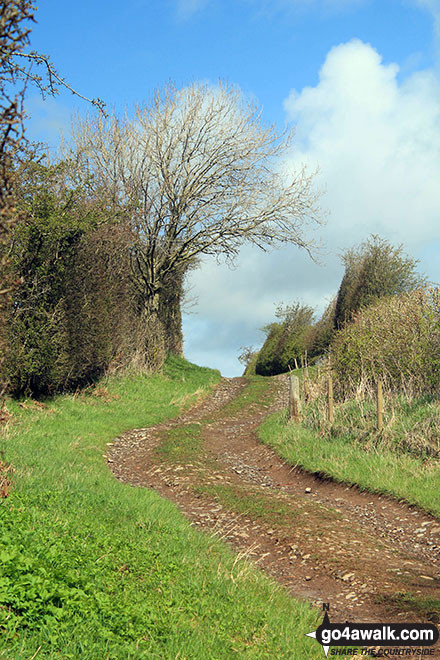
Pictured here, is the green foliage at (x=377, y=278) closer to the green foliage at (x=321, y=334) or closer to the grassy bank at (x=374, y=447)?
the green foliage at (x=321, y=334)

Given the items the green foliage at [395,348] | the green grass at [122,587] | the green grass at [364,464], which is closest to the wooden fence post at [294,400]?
the green grass at [364,464]

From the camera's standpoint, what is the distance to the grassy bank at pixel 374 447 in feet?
33.6

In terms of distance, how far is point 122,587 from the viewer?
4980 mm

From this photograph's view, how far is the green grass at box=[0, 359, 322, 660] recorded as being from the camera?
13.5 ft

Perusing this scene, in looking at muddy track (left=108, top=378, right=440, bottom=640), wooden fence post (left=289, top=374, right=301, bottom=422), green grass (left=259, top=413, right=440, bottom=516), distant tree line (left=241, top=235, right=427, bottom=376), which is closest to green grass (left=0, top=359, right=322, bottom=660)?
muddy track (left=108, top=378, right=440, bottom=640)

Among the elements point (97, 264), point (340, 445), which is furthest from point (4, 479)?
point (97, 264)

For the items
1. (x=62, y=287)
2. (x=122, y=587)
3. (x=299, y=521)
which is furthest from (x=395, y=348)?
(x=122, y=587)

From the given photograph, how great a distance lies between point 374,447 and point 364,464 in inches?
36.0

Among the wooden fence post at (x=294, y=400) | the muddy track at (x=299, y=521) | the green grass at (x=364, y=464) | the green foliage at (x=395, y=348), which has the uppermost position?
the green foliage at (x=395, y=348)

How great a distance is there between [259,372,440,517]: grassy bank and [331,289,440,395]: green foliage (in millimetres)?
1142

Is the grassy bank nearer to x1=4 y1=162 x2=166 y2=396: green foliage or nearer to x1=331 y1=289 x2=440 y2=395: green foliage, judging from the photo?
x1=331 y1=289 x2=440 y2=395: green foliage

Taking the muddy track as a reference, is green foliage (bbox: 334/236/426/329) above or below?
above

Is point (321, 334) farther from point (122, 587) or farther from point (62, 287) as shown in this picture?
point (122, 587)

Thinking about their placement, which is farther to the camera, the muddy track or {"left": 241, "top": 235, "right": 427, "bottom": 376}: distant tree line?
{"left": 241, "top": 235, "right": 427, "bottom": 376}: distant tree line
